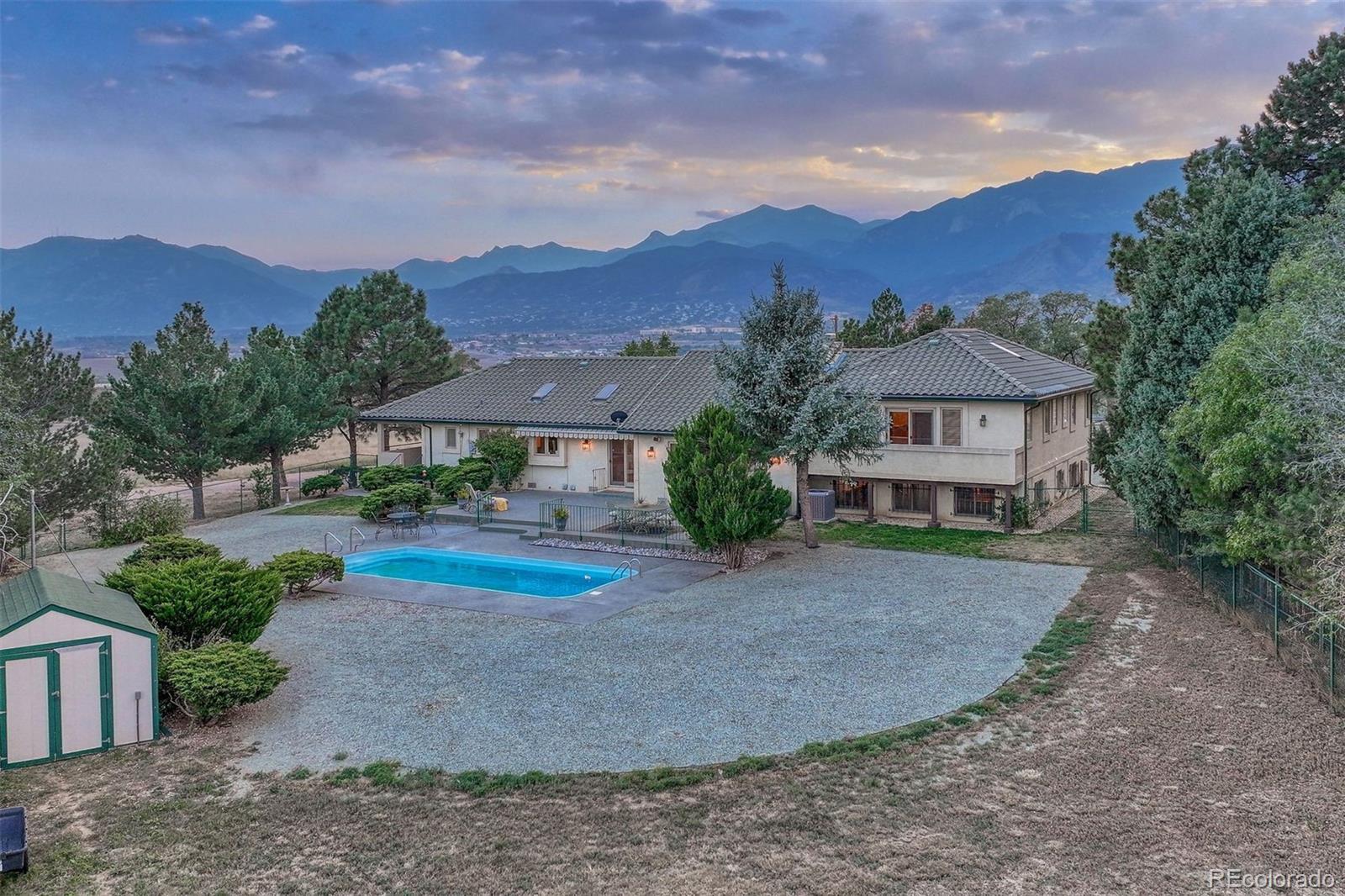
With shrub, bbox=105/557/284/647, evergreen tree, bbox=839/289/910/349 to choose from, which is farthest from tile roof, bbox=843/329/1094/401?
shrub, bbox=105/557/284/647

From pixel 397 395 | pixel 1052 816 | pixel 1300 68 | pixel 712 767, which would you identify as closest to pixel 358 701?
pixel 712 767

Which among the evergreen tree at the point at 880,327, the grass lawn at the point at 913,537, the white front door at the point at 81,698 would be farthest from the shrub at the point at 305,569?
the evergreen tree at the point at 880,327

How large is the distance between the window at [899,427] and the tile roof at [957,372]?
2.30 ft

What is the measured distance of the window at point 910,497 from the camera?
2655cm

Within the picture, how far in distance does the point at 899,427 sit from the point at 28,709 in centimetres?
2248

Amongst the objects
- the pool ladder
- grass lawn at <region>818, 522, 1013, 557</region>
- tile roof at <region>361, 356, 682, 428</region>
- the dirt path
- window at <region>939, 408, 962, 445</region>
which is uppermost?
tile roof at <region>361, 356, 682, 428</region>

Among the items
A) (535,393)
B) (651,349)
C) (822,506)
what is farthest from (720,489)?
(651,349)

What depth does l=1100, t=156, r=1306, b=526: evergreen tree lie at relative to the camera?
1792 centimetres

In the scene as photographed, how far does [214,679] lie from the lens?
11.0m

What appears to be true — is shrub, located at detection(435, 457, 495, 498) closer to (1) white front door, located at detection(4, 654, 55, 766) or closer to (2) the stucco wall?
(2) the stucco wall

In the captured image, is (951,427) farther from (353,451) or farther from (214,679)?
(353,451)

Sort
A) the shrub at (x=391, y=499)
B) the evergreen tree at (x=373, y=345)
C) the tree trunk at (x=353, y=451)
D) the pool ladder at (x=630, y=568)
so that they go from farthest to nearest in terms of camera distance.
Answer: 1. the evergreen tree at (x=373, y=345)
2. the tree trunk at (x=353, y=451)
3. the shrub at (x=391, y=499)
4. the pool ladder at (x=630, y=568)

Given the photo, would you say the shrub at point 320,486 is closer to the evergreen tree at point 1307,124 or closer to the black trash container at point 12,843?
the black trash container at point 12,843

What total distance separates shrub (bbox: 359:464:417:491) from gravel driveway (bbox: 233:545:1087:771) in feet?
47.1
